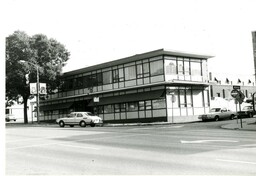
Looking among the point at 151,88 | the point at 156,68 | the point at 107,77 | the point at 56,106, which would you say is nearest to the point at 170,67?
the point at 156,68

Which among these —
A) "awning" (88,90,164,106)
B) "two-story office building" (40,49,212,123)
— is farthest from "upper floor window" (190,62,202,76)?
"awning" (88,90,164,106)

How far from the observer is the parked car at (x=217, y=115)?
32594 millimetres

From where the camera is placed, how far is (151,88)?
1339 inches

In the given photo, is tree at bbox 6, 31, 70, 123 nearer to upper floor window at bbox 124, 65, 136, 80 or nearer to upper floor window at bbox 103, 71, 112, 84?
upper floor window at bbox 103, 71, 112, 84

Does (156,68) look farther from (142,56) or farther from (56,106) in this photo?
(56,106)

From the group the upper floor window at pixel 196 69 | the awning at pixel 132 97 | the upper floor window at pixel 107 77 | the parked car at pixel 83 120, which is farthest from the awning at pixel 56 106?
the upper floor window at pixel 196 69

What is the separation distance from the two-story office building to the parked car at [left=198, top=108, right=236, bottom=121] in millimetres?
2112

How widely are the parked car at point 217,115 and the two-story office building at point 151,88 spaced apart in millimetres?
2112

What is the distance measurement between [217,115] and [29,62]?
24115mm

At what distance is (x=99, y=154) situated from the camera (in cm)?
1120

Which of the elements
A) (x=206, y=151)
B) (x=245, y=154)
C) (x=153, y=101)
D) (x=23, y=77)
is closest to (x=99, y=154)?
(x=206, y=151)

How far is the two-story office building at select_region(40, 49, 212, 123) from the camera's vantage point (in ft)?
108

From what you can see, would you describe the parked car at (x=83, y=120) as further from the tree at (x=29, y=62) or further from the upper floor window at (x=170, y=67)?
the tree at (x=29, y=62)

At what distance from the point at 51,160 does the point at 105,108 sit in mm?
28455
